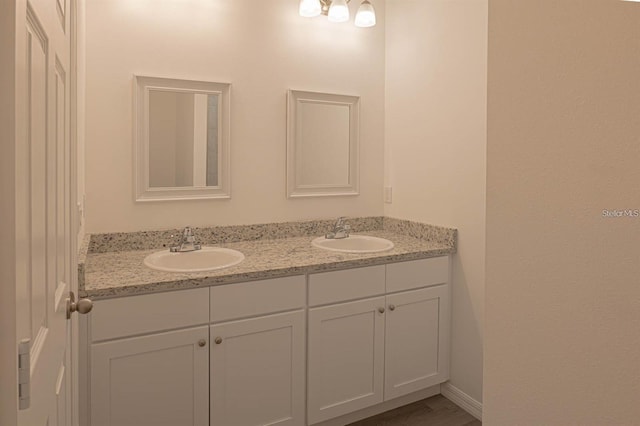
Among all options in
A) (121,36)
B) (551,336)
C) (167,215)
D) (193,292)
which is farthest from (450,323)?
(121,36)

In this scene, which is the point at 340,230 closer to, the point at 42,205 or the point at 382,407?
the point at 382,407

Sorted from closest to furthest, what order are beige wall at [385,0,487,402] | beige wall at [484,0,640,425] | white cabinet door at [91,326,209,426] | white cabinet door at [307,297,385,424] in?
beige wall at [484,0,640,425] < white cabinet door at [91,326,209,426] < white cabinet door at [307,297,385,424] < beige wall at [385,0,487,402]

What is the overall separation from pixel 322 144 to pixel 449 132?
762 mm

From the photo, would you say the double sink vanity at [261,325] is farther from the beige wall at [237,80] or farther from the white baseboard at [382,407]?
the beige wall at [237,80]

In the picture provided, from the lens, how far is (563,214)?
0.80 metres

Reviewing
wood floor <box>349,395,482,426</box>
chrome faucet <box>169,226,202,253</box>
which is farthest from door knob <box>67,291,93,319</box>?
wood floor <box>349,395,482,426</box>

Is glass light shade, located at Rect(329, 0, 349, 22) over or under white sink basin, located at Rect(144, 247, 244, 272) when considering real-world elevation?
over

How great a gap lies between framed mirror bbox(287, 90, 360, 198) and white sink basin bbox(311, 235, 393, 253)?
A: 32 cm

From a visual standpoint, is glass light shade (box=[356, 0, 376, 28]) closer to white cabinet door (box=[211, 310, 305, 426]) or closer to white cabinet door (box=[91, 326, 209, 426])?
white cabinet door (box=[211, 310, 305, 426])

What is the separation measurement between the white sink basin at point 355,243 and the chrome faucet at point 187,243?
64 cm

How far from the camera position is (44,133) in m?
0.78

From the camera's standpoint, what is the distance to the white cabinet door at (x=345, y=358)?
7.03 feet

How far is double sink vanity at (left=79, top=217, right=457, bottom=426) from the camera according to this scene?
5.72 feet

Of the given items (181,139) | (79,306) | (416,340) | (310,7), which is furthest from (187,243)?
(310,7)
